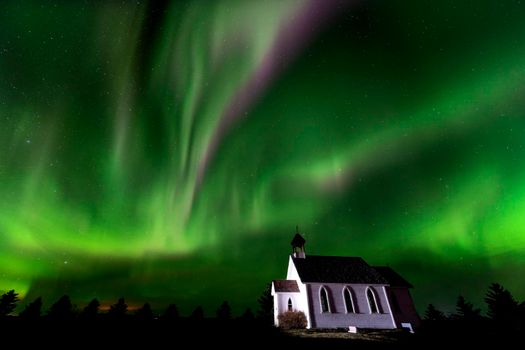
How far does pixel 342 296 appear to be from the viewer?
34031 millimetres

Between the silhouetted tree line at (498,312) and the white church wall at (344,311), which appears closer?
the white church wall at (344,311)

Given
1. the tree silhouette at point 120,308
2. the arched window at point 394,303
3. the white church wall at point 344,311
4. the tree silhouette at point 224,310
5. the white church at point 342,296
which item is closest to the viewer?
the white church wall at point 344,311

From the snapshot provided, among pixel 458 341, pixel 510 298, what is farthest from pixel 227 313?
pixel 510 298

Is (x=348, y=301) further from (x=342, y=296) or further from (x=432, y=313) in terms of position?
(x=432, y=313)

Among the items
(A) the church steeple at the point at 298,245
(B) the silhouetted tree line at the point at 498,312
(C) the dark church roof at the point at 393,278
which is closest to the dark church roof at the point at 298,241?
(A) the church steeple at the point at 298,245

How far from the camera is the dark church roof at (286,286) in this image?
35.1 meters

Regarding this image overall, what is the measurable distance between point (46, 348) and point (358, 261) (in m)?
37.2

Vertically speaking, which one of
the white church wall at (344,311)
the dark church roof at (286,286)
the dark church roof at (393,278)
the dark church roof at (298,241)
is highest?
the dark church roof at (298,241)

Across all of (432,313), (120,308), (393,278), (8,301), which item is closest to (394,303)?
(393,278)

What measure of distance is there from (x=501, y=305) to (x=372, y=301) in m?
39.8

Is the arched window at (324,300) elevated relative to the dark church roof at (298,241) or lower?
lower

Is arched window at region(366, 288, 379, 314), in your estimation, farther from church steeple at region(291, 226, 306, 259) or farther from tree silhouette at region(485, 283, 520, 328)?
tree silhouette at region(485, 283, 520, 328)

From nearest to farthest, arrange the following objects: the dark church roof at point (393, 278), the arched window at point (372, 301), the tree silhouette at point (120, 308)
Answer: the arched window at point (372, 301) < the dark church roof at point (393, 278) < the tree silhouette at point (120, 308)

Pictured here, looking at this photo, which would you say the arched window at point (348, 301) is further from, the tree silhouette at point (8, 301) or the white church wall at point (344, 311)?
the tree silhouette at point (8, 301)
